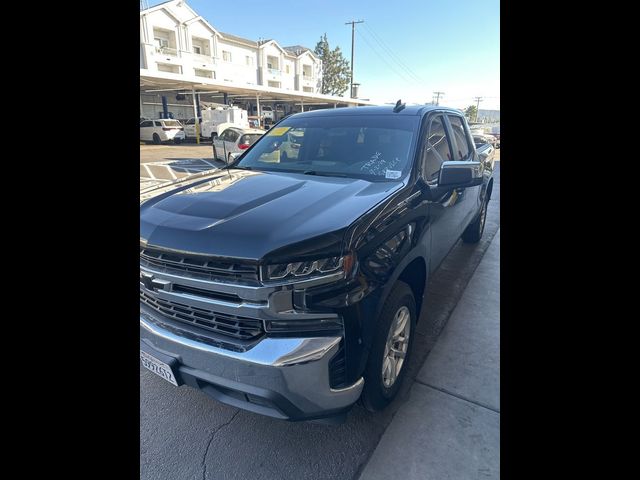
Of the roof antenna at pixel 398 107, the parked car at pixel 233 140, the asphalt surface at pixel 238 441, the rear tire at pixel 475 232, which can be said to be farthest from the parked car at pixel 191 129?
the asphalt surface at pixel 238 441

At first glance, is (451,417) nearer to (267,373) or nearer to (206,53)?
(267,373)

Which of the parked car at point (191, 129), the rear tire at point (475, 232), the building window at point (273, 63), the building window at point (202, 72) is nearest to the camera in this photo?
the rear tire at point (475, 232)

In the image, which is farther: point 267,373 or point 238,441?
point 238,441

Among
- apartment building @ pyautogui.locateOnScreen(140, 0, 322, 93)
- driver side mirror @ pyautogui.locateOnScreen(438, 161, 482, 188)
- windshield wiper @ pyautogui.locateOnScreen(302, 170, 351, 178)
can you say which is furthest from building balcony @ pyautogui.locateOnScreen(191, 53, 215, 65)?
driver side mirror @ pyautogui.locateOnScreen(438, 161, 482, 188)

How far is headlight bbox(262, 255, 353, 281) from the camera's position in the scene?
158 centimetres

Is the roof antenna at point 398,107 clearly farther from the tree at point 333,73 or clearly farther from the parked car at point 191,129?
the tree at point 333,73

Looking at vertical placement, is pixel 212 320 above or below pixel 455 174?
below

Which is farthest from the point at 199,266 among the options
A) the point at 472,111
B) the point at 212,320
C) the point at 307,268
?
the point at 472,111

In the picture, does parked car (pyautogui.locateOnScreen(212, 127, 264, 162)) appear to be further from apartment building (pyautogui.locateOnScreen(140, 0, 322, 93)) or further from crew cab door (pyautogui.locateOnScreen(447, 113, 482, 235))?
apartment building (pyautogui.locateOnScreen(140, 0, 322, 93))

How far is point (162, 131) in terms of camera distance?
2419 cm

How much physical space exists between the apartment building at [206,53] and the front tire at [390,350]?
24108 millimetres

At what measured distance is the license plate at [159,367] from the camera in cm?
182

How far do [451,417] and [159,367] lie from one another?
1.73m
